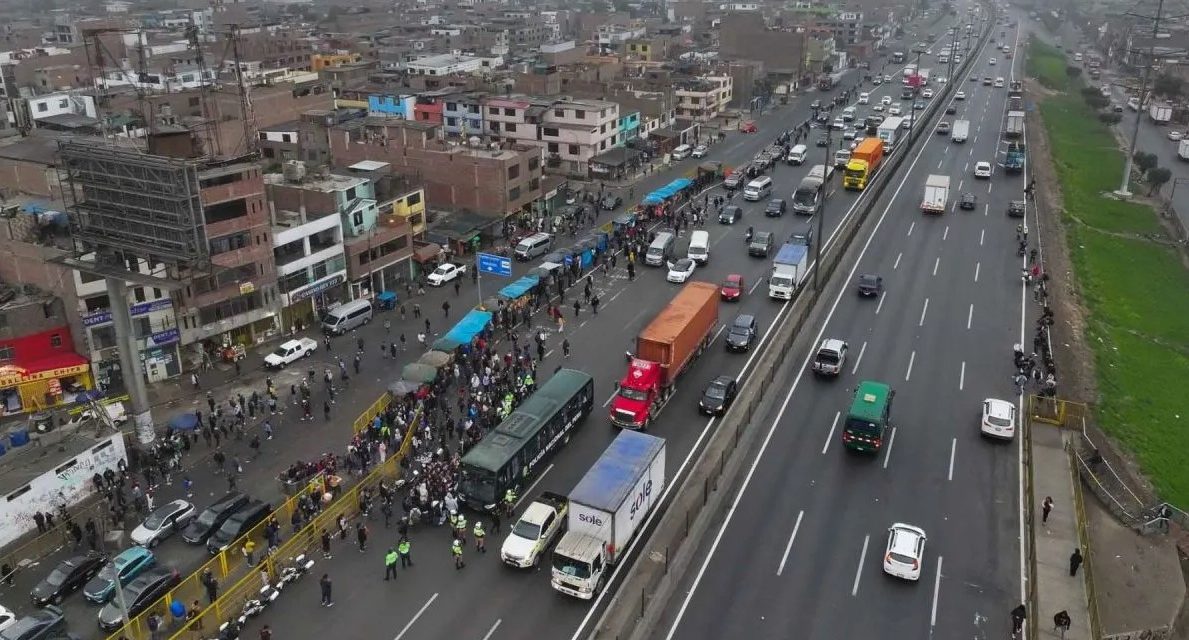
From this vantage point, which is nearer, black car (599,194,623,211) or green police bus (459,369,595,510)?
green police bus (459,369,595,510)

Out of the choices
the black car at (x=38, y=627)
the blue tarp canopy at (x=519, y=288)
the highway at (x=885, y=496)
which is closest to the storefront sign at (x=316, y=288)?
the blue tarp canopy at (x=519, y=288)

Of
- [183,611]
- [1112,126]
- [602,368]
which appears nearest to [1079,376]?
[602,368]

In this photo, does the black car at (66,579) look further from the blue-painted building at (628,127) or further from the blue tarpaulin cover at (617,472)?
the blue-painted building at (628,127)

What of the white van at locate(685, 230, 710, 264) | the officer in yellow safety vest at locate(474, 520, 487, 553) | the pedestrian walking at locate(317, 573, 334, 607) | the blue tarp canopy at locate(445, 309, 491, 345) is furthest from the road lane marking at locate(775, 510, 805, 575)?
the white van at locate(685, 230, 710, 264)

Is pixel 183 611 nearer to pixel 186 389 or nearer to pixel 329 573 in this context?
pixel 329 573

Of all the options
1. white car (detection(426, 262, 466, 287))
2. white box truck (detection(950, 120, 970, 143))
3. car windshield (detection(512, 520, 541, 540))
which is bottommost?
car windshield (detection(512, 520, 541, 540))

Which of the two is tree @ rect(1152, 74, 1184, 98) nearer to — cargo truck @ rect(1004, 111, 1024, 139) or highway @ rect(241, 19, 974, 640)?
cargo truck @ rect(1004, 111, 1024, 139)

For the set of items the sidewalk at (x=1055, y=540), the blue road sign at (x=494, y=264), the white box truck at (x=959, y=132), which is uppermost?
the white box truck at (x=959, y=132)
